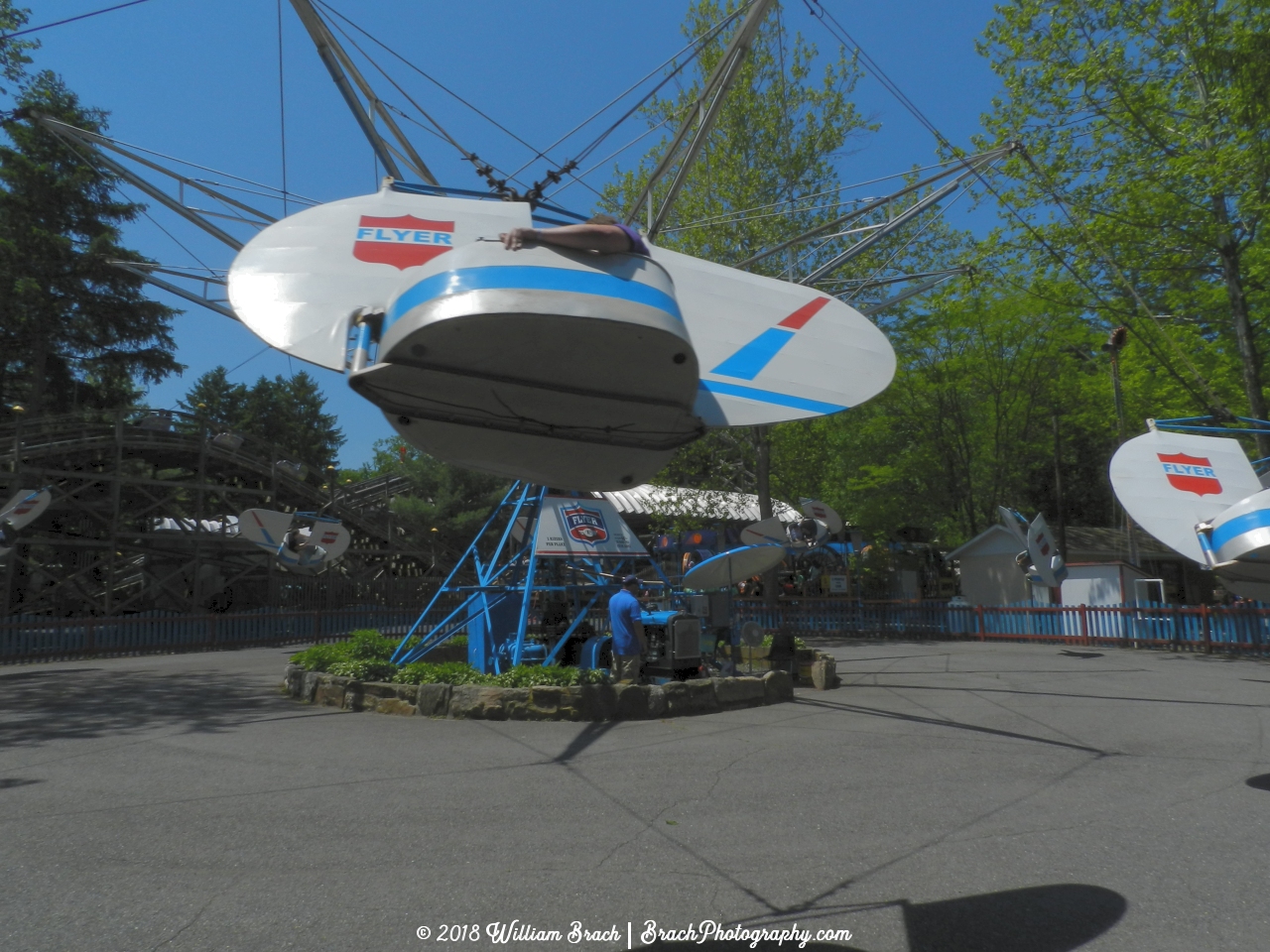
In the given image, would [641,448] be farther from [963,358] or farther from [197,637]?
[963,358]

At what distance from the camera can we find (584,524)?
45.6 ft

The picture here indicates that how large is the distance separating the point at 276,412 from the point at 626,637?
59362 millimetres

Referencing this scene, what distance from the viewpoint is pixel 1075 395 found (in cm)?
2955

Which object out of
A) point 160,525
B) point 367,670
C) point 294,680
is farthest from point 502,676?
point 160,525

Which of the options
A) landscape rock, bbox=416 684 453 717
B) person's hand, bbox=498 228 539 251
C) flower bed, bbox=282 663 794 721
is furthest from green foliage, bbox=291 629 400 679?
person's hand, bbox=498 228 539 251

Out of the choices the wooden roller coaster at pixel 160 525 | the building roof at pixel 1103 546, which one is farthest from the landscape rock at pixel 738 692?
the building roof at pixel 1103 546

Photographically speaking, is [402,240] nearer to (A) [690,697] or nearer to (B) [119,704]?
(A) [690,697]

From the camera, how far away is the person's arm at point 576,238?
279 centimetres

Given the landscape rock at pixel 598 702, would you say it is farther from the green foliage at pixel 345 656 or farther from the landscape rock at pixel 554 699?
the green foliage at pixel 345 656

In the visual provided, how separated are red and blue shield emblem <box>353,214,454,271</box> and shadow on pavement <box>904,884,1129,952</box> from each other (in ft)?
12.6

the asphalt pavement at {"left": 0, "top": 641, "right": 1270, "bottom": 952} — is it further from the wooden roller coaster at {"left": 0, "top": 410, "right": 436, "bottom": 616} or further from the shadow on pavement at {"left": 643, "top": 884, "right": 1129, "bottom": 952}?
the wooden roller coaster at {"left": 0, "top": 410, "right": 436, "bottom": 616}

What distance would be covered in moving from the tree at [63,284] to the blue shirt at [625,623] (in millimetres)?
30206

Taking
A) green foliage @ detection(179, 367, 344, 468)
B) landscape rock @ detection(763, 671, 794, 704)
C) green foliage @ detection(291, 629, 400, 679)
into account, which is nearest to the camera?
landscape rock @ detection(763, 671, 794, 704)

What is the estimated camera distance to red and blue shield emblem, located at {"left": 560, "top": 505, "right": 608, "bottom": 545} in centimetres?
1366
